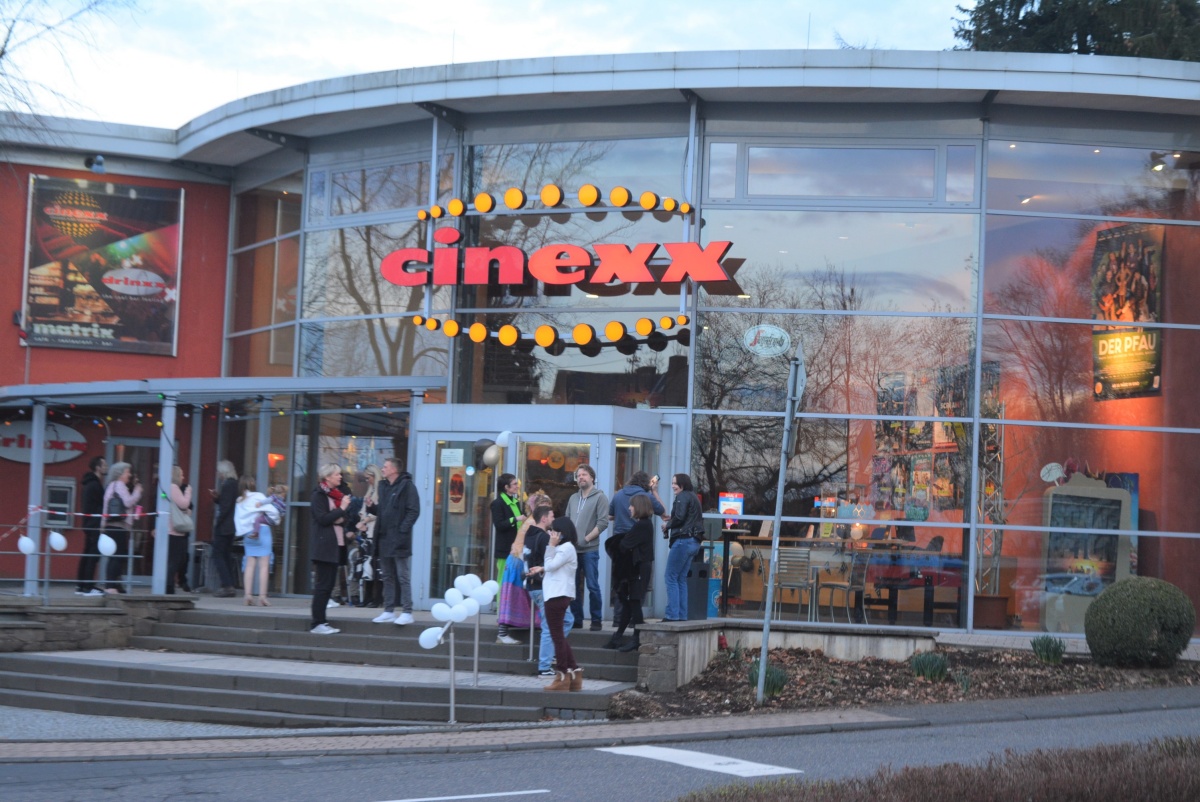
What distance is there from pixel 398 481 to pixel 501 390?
401 centimetres

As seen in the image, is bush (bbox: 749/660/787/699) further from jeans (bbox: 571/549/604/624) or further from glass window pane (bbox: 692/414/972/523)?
glass window pane (bbox: 692/414/972/523)

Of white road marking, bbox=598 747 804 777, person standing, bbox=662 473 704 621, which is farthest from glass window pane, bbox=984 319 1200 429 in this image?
white road marking, bbox=598 747 804 777

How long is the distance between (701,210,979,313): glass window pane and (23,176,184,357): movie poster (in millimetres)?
9596

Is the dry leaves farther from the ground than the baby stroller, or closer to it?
closer to it

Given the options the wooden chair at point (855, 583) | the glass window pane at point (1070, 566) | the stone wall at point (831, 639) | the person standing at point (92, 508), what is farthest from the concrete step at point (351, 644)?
the glass window pane at point (1070, 566)

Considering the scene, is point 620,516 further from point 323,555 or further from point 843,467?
point 843,467

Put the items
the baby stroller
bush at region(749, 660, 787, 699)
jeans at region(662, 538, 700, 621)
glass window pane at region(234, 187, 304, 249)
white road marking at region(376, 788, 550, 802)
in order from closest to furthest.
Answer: white road marking at region(376, 788, 550, 802), bush at region(749, 660, 787, 699), jeans at region(662, 538, 700, 621), the baby stroller, glass window pane at region(234, 187, 304, 249)

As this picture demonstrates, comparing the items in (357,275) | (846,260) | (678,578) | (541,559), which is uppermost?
(846,260)

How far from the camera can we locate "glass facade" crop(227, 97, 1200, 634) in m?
17.9

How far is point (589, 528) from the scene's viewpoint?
14641 millimetres

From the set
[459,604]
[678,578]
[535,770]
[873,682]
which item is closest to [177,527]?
[678,578]

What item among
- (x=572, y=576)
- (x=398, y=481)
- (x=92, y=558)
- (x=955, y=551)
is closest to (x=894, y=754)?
(x=572, y=576)

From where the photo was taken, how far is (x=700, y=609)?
51.3 feet

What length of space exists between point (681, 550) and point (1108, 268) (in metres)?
7.86
